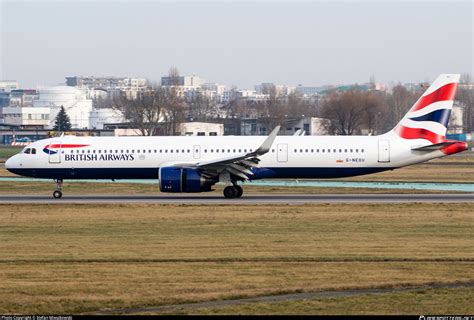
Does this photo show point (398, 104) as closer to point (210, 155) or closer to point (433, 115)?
point (433, 115)

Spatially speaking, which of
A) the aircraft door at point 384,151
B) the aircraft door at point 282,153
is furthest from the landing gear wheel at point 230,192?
the aircraft door at point 384,151

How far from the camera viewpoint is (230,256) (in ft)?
84.3

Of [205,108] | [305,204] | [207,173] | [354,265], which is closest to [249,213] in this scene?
[305,204]

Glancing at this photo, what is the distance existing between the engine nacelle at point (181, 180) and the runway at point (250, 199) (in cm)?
64

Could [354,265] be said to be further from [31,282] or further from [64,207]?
[64,207]

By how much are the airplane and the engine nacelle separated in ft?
3.83

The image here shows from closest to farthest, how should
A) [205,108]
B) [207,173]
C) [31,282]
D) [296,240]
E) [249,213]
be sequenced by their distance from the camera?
[31,282] < [296,240] < [249,213] < [207,173] < [205,108]

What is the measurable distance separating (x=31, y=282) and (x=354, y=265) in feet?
26.2

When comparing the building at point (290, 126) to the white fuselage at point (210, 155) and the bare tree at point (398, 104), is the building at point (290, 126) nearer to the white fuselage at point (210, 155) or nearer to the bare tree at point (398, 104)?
the bare tree at point (398, 104)

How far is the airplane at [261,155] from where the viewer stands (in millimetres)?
45969

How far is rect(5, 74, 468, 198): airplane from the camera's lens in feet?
151

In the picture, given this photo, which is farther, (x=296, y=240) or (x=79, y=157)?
(x=79, y=157)

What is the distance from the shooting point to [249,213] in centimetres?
3772

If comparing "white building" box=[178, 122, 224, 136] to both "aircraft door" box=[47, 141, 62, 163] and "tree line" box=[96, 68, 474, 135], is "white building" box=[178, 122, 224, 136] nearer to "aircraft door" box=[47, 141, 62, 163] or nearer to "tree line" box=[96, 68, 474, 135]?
"tree line" box=[96, 68, 474, 135]
